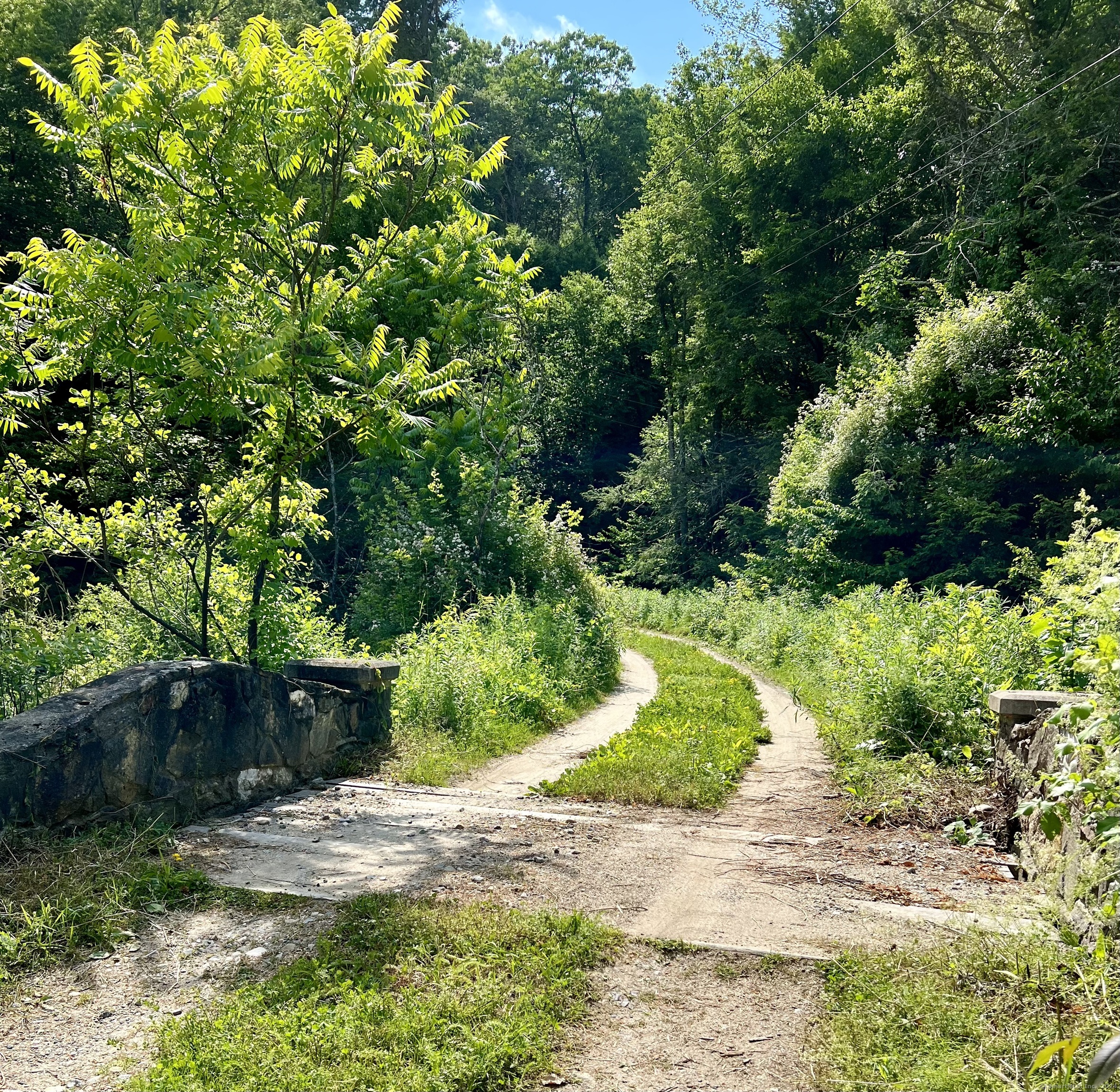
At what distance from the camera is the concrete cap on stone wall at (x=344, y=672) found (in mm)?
7676

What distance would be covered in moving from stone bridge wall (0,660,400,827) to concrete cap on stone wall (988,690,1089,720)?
16.2ft

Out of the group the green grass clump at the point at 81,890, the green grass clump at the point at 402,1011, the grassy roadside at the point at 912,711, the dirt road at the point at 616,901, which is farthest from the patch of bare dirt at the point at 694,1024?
the grassy roadside at the point at 912,711

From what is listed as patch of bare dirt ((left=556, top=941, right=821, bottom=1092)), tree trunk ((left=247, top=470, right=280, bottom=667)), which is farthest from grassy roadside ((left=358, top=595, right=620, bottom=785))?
patch of bare dirt ((left=556, top=941, right=821, bottom=1092))

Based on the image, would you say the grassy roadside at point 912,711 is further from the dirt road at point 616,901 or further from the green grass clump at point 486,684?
the green grass clump at point 486,684

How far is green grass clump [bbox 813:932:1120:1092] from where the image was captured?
2854 millimetres

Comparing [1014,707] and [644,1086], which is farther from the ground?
[1014,707]

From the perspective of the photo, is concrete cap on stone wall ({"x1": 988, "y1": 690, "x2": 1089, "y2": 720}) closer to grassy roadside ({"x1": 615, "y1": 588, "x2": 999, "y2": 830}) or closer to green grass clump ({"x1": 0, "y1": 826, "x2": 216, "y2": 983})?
grassy roadside ({"x1": 615, "y1": 588, "x2": 999, "y2": 830})

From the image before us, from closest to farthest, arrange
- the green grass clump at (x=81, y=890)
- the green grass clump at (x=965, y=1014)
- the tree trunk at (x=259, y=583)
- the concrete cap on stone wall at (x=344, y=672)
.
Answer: the green grass clump at (x=965, y=1014), the green grass clump at (x=81, y=890), the tree trunk at (x=259, y=583), the concrete cap on stone wall at (x=344, y=672)

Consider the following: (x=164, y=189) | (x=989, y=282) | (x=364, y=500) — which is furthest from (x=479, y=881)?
(x=989, y=282)

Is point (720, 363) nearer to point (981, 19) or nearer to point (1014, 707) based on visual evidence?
point (981, 19)

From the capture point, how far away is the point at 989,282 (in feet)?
69.9

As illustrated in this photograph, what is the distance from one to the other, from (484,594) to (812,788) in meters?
7.75

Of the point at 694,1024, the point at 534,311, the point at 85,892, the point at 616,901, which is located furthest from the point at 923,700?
the point at 534,311

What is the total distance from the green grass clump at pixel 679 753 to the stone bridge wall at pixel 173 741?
193 cm
